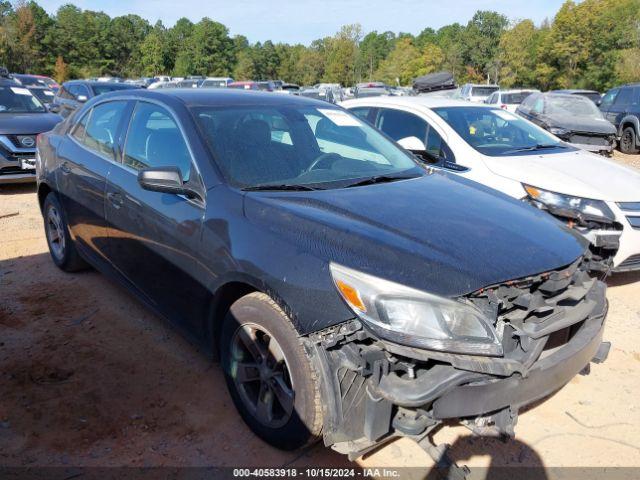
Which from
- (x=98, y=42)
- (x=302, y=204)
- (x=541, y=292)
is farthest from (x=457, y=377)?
(x=98, y=42)

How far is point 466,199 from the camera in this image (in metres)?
3.08

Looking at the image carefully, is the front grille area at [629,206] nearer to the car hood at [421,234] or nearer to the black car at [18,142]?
the car hood at [421,234]

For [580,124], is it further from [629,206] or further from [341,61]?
[341,61]

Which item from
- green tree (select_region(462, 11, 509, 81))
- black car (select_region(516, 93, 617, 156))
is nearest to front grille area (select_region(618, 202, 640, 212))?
black car (select_region(516, 93, 617, 156))

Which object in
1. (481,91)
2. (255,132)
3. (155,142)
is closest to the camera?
(255,132)

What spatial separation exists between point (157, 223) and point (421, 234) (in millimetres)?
1568

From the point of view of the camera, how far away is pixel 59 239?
485 centimetres

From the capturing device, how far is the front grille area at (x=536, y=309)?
7.19 ft

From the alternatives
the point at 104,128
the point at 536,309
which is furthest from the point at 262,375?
the point at 104,128

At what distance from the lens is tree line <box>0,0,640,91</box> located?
144 ft

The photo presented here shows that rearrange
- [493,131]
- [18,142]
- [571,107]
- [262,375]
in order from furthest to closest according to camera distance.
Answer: [571,107]
[18,142]
[493,131]
[262,375]

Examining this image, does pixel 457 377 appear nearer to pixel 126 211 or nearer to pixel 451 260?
pixel 451 260

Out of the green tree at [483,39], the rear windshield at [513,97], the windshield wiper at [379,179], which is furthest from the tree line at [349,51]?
the windshield wiper at [379,179]

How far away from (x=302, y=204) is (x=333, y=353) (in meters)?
0.84
